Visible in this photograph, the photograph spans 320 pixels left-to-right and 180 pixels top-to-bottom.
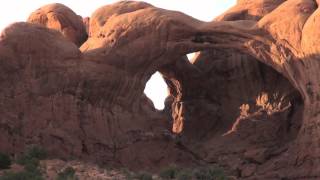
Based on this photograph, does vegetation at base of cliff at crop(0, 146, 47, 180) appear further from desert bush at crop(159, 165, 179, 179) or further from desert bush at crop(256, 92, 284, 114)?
desert bush at crop(256, 92, 284, 114)

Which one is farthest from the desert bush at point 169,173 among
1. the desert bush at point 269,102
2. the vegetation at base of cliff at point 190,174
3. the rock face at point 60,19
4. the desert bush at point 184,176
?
the rock face at point 60,19

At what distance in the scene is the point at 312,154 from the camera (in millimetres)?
30203

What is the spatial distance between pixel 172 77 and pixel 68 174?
1402 cm

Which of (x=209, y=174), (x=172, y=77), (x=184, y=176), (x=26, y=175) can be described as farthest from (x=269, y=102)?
(x=26, y=175)

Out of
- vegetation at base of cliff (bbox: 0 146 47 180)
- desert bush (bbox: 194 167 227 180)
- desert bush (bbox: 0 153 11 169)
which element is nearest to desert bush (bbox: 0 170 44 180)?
vegetation at base of cliff (bbox: 0 146 47 180)

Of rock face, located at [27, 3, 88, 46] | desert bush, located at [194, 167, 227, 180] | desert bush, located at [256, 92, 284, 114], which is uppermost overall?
rock face, located at [27, 3, 88, 46]

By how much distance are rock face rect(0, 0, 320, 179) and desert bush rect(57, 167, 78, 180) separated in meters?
4.49

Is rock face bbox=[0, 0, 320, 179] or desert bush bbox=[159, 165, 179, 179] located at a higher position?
rock face bbox=[0, 0, 320, 179]

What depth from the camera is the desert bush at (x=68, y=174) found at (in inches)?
921

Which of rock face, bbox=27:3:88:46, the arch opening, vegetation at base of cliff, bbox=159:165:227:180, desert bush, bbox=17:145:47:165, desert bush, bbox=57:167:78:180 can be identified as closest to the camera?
desert bush, bbox=57:167:78:180

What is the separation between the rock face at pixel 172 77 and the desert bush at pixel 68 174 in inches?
177

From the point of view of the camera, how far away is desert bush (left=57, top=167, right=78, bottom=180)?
23.4 m

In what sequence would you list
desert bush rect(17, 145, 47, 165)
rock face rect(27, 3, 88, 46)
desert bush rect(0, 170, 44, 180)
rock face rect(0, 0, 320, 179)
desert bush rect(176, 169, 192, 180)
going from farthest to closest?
A: rock face rect(27, 3, 88, 46)
rock face rect(0, 0, 320, 179)
desert bush rect(176, 169, 192, 180)
desert bush rect(17, 145, 47, 165)
desert bush rect(0, 170, 44, 180)

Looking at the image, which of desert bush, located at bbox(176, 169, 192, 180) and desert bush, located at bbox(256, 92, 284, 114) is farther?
desert bush, located at bbox(256, 92, 284, 114)
